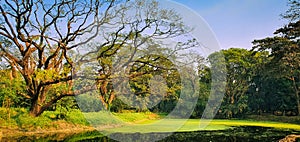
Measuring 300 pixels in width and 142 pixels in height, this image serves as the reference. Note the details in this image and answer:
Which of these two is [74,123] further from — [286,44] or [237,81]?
[237,81]

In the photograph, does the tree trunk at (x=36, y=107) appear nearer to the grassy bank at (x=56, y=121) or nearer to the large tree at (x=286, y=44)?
the grassy bank at (x=56, y=121)

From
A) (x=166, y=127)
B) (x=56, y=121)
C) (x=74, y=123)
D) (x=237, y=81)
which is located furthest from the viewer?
(x=237, y=81)

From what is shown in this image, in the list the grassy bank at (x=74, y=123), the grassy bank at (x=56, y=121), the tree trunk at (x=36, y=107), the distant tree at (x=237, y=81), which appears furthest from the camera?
the distant tree at (x=237, y=81)

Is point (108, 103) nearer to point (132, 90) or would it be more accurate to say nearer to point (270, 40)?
point (132, 90)

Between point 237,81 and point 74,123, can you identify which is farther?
point 237,81

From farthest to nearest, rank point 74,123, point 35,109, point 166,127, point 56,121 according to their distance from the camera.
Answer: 1. point 74,123
2. point 166,127
3. point 56,121
4. point 35,109

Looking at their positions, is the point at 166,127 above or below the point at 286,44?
below

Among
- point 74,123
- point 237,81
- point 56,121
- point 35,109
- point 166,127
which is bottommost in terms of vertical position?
point 166,127

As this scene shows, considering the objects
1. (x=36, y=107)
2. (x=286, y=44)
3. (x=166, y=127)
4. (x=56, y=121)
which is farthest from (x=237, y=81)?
(x=36, y=107)

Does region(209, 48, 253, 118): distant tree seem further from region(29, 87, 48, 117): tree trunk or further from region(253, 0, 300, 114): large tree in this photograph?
region(29, 87, 48, 117): tree trunk

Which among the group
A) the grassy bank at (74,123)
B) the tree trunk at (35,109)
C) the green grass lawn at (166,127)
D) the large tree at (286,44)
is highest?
the large tree at (286,44)

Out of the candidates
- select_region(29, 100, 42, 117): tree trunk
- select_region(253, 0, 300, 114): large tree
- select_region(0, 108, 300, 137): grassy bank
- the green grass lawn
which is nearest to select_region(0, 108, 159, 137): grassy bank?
select_region(0, 108, 300, 137): grassy bank

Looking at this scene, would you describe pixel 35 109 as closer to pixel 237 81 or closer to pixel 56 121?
pixel 56 121

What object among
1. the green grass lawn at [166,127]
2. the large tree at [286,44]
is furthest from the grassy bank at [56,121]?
the large tree at [286,44]
